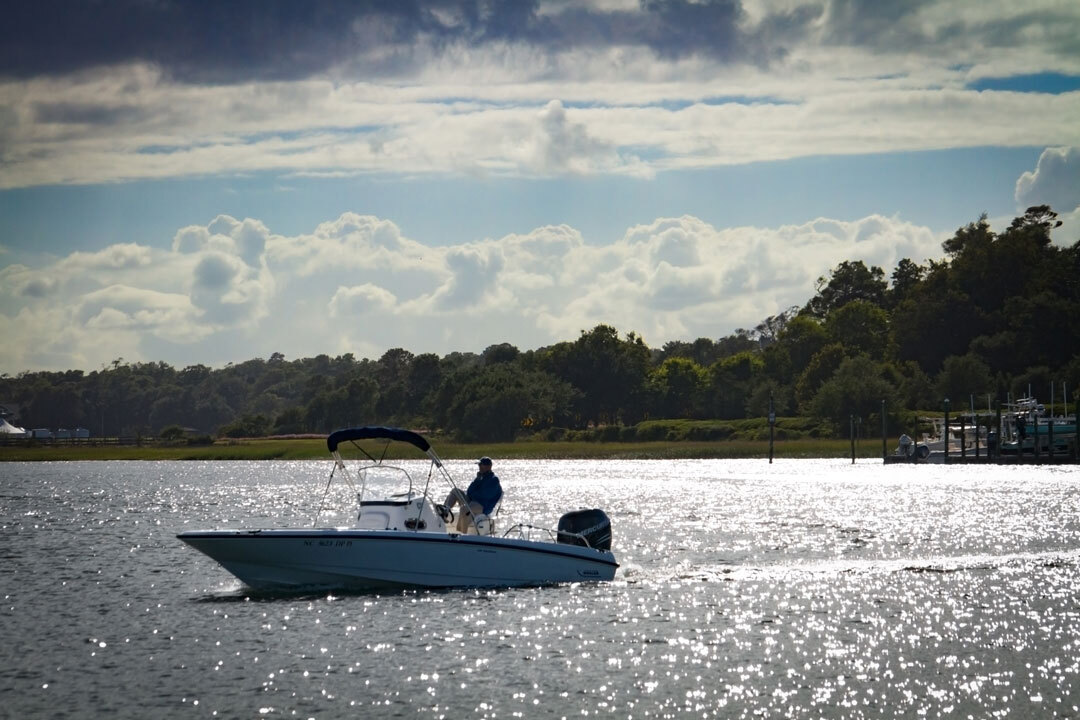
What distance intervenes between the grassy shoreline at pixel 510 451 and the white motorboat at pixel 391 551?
91112 millimetres

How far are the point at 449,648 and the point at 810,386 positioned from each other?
137 meters

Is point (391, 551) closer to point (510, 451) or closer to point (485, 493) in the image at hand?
point (485, 493)

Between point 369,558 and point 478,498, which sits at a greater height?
point 478,498

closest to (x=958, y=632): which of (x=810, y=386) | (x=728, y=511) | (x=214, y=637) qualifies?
(x=214, y=637)

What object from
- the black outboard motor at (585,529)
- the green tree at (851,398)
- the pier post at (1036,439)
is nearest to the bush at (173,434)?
the green tree at (851,398)

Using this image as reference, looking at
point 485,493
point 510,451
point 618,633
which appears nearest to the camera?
point 618,633

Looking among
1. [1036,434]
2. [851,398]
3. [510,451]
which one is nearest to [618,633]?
[1036,434]

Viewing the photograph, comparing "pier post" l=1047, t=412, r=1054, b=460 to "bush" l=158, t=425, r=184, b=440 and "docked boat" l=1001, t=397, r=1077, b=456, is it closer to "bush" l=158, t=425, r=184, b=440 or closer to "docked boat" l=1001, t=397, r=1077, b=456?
"docked boat" l=1001, t=397, r=1077, b=456

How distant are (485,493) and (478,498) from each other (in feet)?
0.63

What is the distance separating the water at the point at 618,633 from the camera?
19.3m

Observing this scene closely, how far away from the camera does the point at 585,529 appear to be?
31359mm

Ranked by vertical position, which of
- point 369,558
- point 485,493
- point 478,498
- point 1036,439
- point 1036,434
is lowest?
point 369,558

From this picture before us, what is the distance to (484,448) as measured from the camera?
144875mm

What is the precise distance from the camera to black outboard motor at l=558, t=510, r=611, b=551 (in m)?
31.2
